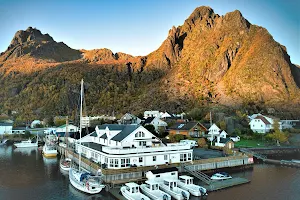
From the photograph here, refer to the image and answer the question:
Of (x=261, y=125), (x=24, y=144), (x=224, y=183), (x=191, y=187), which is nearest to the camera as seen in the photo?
(x=191, y=187)

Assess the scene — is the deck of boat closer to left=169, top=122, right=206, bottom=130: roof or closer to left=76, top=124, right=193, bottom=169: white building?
left=76, top=124, right=193, bottom=169: white building

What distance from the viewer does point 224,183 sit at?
132 feet

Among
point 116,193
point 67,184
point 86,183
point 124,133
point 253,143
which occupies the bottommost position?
point 67,184

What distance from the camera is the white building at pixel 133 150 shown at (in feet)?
137

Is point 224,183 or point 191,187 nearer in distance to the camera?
point 191,187

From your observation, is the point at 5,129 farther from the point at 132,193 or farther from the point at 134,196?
the point at 134,196

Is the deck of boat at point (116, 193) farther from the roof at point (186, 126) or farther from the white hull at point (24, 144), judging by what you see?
the white hull at point (24, 144)

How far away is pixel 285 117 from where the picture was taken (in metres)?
118

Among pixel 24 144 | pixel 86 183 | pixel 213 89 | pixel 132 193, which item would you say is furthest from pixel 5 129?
pixel 213 89

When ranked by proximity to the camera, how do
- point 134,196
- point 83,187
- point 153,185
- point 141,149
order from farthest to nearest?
point 141,149
point 83,187
point 153,185
point 134,196

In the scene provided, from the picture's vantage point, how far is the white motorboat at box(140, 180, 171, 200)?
1292 inches

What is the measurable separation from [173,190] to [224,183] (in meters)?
8.70

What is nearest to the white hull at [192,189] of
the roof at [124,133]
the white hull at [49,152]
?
the roof at [124,133]

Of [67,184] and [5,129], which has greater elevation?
[5,129]
